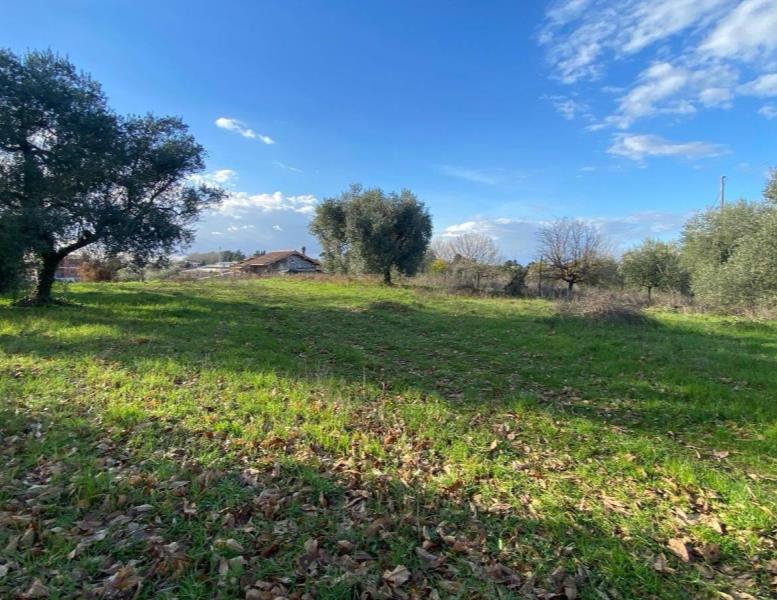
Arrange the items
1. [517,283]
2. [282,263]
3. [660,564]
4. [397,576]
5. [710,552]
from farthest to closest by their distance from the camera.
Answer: [282,263]
[517,283]
[710,552]
[660,564]
[397,576]

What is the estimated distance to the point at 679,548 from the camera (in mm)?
3035

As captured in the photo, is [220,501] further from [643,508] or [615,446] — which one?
[615,446]

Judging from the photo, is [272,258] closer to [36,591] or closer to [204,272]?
[204,272]

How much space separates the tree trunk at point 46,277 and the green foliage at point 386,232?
17.4 m

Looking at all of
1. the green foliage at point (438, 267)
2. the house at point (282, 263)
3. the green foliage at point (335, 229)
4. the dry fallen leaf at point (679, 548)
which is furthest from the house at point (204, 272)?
the dry fallen leaf at point (679, 548)

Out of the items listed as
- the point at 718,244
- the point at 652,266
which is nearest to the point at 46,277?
the point at 718,244

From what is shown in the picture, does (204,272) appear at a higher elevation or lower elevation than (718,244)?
lower

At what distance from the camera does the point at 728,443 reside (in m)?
4.79

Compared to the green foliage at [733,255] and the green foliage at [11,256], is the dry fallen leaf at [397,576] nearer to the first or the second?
the green foliage at [11,256]

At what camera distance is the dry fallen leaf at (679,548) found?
2954 millimetres

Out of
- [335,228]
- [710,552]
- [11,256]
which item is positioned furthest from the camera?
[335,228]

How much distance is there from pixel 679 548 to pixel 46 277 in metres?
17.2

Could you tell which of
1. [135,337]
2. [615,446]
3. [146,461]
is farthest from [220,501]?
[135,337]

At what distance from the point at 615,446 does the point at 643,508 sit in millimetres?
1172
